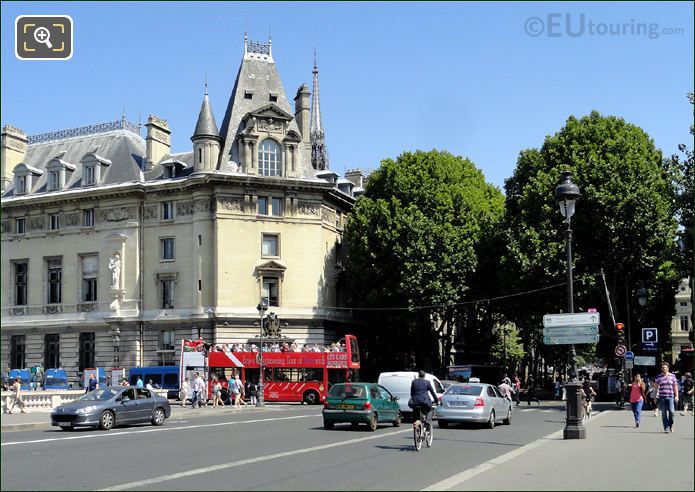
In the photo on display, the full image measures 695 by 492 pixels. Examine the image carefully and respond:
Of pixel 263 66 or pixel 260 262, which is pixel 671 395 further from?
Result: pixel 263 66

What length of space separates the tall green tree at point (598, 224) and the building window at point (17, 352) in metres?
35.7

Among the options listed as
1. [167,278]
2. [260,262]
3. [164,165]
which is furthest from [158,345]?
[164,165]

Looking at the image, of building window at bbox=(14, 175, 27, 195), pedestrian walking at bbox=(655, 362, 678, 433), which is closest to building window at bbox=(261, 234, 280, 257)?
building window at bbox=(14, 175, 27, 195)

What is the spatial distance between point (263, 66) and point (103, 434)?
41908mm

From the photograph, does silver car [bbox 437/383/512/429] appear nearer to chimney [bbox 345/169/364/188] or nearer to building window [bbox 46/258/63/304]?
building window [bbox 46/258/63/304]

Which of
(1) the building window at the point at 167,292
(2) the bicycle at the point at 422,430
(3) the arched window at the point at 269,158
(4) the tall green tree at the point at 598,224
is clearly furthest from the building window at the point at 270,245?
(2) the bicycle at the point at 422,430

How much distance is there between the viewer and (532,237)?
147 feet

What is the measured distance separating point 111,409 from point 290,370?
22.2 metres

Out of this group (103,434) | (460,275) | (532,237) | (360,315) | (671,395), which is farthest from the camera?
(360,315)

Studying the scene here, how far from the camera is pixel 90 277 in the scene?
193ft

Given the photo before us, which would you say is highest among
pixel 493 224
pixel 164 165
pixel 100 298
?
pixel 164 165

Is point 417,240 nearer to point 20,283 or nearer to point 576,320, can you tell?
point 20,283

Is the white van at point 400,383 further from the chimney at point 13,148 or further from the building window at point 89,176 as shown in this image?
the chimney at point 13,148

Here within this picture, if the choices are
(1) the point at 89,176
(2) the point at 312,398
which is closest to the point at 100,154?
(1) the point at 89,176
